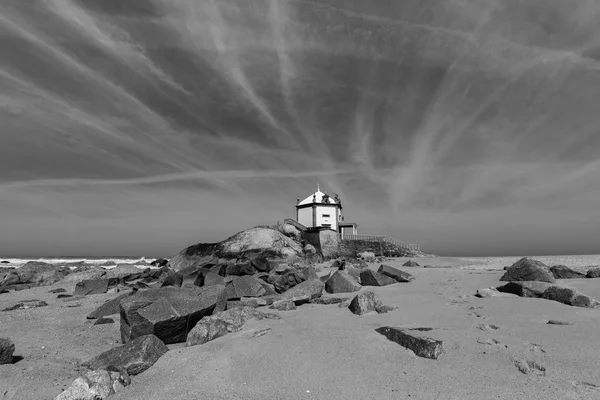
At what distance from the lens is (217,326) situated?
6141 millimetres

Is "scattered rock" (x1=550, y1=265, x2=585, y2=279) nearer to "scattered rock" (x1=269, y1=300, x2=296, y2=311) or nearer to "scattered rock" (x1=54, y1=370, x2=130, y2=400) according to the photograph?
"scattered rock" (x1=269, y1=300, x2=296, y2=311)

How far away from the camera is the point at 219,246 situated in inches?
1264

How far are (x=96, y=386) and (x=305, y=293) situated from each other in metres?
5.57

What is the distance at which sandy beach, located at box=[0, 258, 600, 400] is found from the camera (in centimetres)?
395

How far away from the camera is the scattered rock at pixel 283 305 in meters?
8.08

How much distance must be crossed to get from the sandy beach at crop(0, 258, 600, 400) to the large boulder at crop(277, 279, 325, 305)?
1372mm

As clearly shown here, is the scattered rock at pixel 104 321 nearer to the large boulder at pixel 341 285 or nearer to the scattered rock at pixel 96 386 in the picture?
the scattered rock at pixel 96 386

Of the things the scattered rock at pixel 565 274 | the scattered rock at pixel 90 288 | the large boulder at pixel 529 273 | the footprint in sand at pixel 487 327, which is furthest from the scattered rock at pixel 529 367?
the scattered rock at pixel 90 288

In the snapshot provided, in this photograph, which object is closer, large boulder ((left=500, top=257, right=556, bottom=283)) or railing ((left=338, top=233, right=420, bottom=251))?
large boulder ((left=500, top=257, right=556, bottom=283))

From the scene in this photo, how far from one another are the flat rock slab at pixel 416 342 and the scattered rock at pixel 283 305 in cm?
317

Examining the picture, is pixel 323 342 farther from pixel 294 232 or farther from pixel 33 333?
pixel 294 232

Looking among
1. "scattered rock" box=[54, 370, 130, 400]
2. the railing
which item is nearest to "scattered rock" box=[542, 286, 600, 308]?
"scattered rock" box=[54, 370, 130, 400]

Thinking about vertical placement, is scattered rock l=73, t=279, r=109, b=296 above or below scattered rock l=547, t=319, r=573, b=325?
above

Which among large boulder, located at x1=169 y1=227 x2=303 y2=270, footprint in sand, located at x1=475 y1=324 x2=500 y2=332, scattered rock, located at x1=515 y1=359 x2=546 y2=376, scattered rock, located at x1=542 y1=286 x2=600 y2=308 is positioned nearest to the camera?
scattered rock, located at x1=515 y1=359 x2=546 y2=376
